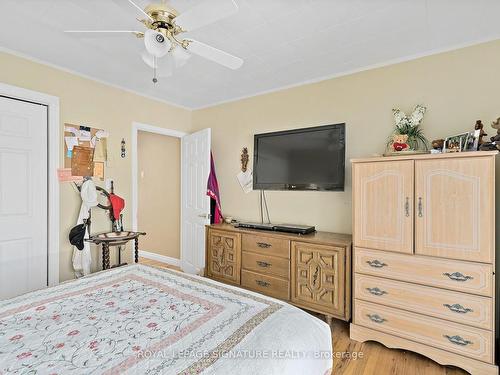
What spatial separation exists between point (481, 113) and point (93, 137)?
3.73 m

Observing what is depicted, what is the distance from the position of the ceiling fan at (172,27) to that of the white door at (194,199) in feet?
5.74

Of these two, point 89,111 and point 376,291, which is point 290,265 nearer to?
point 376,291

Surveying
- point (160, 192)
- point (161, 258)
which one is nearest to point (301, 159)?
point (160, 192)

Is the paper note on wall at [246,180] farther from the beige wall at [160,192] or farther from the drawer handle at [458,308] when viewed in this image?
the drawer handle at [458,308]

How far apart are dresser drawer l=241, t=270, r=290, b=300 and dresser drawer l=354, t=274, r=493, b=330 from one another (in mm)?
704

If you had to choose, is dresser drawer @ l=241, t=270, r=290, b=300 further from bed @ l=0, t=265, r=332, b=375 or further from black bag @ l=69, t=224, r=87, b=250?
black bag @ l=69, t=224, r=87, b=250

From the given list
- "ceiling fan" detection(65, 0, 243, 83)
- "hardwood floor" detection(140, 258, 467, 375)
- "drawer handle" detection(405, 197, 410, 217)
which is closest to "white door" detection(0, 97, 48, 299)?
"ceiling fan" detection(65, 0, 243, 83)

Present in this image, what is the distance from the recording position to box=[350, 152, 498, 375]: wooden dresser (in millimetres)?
1828

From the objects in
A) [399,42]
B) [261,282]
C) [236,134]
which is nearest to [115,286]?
[261,282]

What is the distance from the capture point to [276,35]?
83.4 inches

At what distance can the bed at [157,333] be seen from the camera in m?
0.95

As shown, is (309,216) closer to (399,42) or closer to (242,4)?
(399,42)

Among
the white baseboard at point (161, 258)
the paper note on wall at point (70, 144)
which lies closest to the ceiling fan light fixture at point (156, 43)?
the paper note on wall at point (70, 144)

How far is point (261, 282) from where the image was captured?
2.85 m
